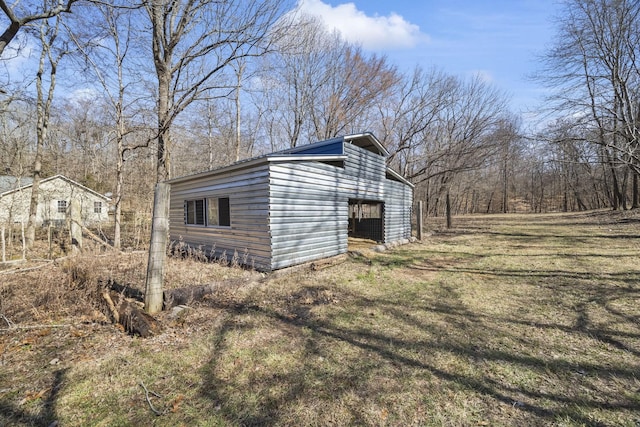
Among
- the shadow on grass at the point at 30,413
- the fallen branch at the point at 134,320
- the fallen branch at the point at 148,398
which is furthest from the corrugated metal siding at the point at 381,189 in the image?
the shadow on grass at the point at 30,413

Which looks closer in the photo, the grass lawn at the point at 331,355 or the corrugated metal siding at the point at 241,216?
the grass lawn at the point at 331,355

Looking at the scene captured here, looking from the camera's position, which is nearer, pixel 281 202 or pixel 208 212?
pixel 281 202

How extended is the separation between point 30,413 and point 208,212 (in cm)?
727

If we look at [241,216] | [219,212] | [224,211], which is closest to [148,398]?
[241,216]

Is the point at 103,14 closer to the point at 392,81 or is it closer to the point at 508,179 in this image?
the point at 392,81

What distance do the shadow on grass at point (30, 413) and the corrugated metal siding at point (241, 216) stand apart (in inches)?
182

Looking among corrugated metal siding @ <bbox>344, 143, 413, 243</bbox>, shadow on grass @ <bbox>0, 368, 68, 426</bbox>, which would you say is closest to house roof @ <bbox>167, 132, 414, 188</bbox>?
corrugated metal siding @ <bbox>344, 143, 413, 243</bbox>

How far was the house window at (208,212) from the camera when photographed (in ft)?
→ 28.5

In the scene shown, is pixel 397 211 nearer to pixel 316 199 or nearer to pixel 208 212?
pixel 316 199

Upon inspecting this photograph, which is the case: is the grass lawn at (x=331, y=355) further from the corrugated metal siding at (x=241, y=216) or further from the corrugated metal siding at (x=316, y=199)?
the corrugated metal siding at (x=316, y=199)

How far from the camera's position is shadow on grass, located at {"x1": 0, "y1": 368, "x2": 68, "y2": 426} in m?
2.30

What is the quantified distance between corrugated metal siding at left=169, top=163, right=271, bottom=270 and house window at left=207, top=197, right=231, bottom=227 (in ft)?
0.69

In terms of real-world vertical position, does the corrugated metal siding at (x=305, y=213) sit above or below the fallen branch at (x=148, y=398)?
above

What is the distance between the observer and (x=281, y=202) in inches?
281
